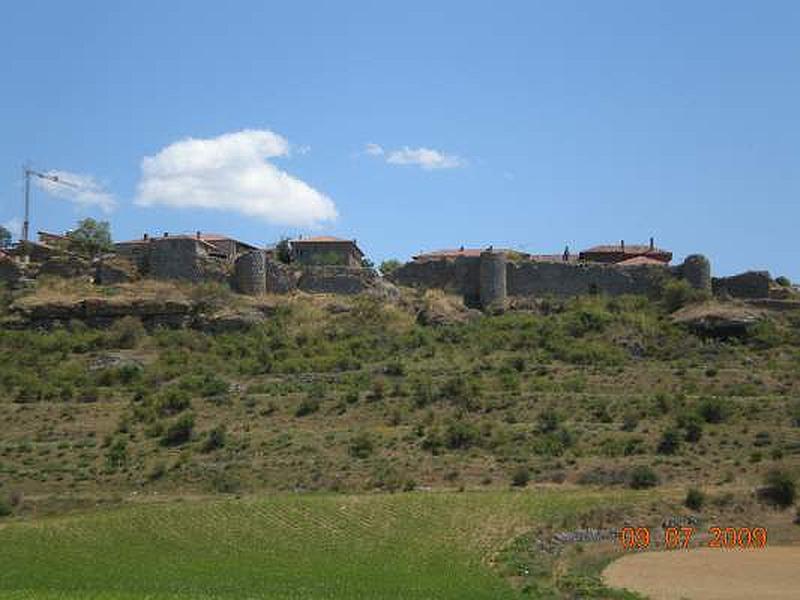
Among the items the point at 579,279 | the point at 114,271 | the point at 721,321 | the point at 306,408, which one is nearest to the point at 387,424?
the point at 306,408

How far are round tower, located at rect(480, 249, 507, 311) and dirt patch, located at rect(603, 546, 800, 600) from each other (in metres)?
22.5

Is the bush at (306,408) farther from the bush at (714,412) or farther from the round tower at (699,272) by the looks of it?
the round tower at (699,272)

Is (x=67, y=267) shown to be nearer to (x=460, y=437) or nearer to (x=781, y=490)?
(x=460, y=437)

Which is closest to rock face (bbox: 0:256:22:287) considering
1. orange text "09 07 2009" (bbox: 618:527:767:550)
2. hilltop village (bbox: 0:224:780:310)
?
hilltop village (bbox: 0:224:780:310)

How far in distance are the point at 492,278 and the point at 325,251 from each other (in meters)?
10.4

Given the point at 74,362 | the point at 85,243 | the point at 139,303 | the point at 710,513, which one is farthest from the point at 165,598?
the point at 85,243

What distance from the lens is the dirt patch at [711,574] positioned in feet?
65.8

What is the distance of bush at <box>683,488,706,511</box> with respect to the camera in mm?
26359

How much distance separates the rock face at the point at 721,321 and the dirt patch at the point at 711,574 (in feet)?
58.7

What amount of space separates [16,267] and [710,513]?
31.4 meters

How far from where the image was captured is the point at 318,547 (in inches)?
936

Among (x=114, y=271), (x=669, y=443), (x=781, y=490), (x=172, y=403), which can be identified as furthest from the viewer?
(x=114, y=271)

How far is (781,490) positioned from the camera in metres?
27.0

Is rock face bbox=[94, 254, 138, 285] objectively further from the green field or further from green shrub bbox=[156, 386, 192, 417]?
the green field
